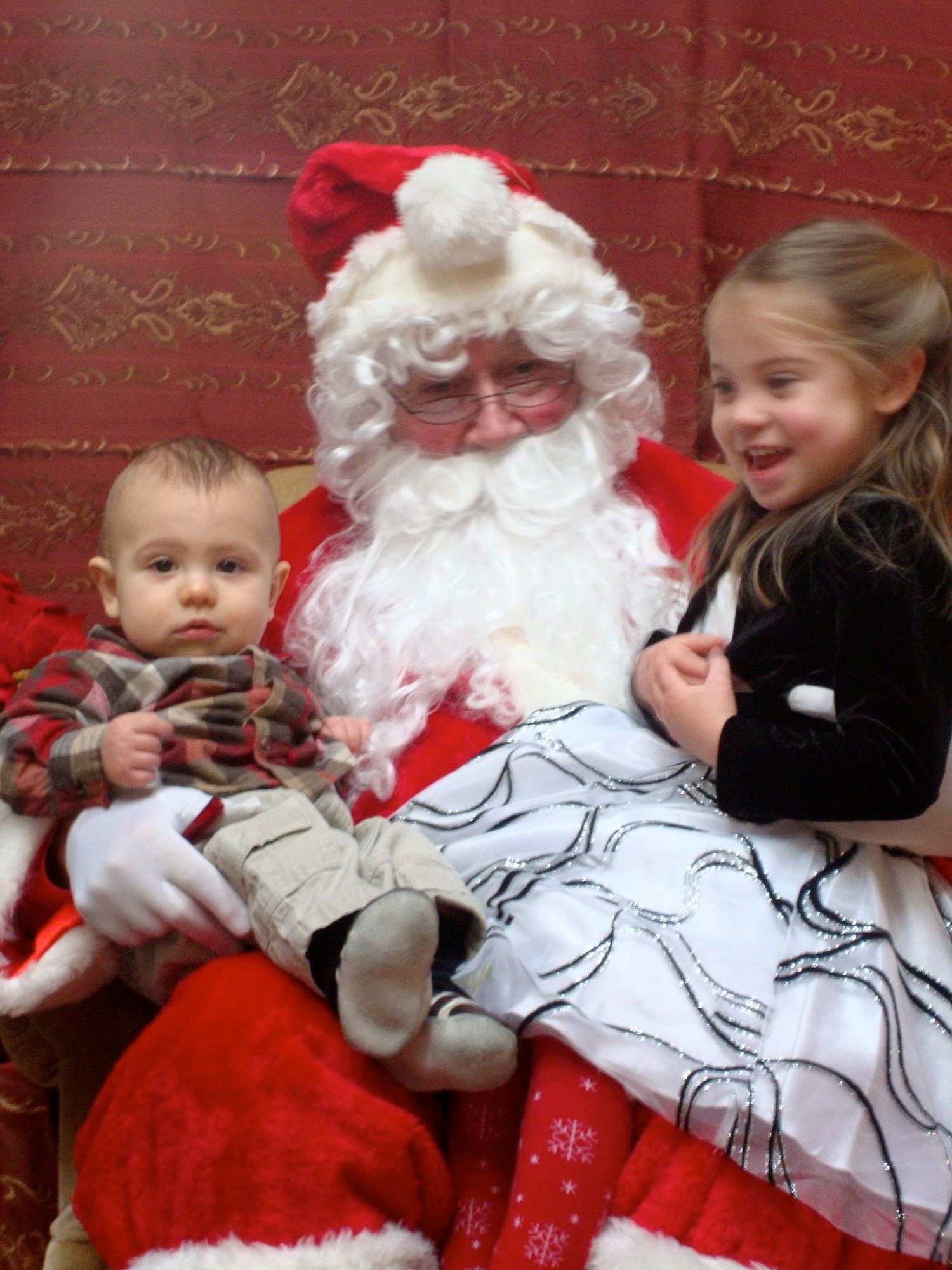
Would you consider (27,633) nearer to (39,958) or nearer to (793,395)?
(39,958)

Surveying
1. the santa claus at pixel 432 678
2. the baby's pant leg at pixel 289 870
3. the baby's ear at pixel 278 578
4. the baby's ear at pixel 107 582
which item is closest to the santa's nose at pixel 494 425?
the santa claus at pixel 432 678

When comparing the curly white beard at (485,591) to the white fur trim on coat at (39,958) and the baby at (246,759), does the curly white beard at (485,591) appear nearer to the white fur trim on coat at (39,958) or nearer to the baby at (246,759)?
the baby at (246,759)

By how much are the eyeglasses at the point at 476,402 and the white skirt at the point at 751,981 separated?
0.74 meters

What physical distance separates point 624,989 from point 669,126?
1932 mm

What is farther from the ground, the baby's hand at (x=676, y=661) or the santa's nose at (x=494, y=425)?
the santa's nose at (x=494, y=425)

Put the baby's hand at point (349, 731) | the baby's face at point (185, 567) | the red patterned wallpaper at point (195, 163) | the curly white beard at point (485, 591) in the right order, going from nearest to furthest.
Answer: the baby's face at point (185, 567) < the baby's hand at point (349, 731) < the curly white beard at point (485, 591) < the red patterned wallpaper at point (195, 163)

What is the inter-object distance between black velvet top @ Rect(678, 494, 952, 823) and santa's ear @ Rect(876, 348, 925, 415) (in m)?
0.12

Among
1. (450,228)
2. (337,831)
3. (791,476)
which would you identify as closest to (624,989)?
(337,831)

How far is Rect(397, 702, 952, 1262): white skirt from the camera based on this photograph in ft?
3.67

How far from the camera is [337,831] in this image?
4.51ft

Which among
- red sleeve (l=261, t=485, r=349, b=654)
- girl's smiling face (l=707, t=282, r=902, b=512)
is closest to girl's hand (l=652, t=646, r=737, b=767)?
girl's smiling face (l=707, t=282, r=902, b=512)

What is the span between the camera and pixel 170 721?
1.46m

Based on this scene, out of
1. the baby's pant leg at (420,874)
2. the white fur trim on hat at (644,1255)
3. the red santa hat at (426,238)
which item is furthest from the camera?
the red santa hat at (426,238)

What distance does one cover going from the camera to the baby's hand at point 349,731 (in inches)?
64.9
